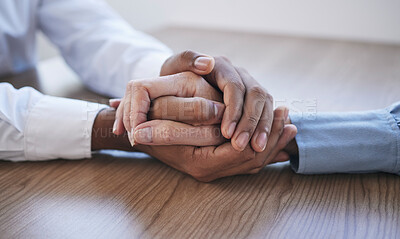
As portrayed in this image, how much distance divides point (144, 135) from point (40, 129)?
22 cm

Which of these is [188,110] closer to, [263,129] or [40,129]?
[263,129]

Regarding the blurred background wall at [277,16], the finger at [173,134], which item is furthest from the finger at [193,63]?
the blurred background wall at [277,16]

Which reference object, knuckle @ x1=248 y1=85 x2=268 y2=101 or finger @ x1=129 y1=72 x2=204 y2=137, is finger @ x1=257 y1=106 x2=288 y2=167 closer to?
knuckle @ x1=248 y1=85 x2=268 y2=101

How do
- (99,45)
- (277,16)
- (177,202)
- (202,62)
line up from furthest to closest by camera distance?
1. (277,16)
2. (99,45)
3. (202,62)
4. (177,202)

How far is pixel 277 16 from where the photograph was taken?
1.94 m

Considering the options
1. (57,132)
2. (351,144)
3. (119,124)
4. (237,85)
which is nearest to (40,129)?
(57,132)

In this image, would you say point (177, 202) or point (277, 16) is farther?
point (277, 16)

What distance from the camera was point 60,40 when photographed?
1103 mm

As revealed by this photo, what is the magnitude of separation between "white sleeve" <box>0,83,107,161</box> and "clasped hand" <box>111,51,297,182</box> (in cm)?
8

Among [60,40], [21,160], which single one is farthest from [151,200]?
[60,40]

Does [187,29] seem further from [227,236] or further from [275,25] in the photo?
[227,236]

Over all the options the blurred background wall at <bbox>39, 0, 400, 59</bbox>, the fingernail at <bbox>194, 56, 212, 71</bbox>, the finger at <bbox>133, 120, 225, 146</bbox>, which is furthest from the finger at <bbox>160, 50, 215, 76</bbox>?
the blurred background wall at <bbox>39, 0, 400, 59</bbox>

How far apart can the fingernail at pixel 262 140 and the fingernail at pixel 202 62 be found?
16 centimetres

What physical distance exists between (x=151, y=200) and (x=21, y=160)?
28 cm
